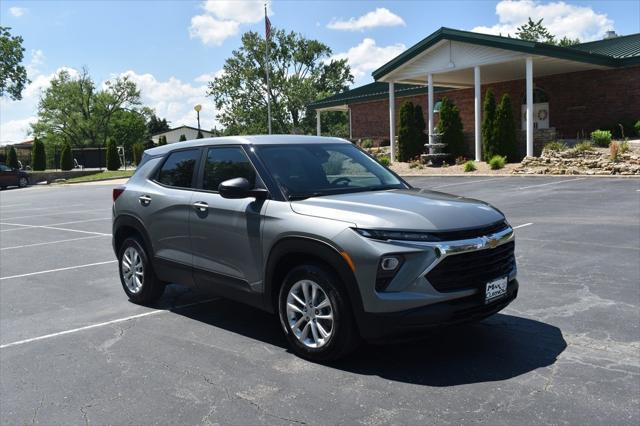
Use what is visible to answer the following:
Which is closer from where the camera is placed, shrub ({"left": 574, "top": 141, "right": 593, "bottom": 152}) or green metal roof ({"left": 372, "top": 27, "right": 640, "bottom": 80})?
shrub ({"left": 574, "top": 141, "right": 593, "bottom": 152})

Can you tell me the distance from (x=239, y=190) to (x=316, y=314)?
4.00 ft

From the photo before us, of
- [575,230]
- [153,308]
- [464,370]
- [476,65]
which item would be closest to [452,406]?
[464,370]

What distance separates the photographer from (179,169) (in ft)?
20.4

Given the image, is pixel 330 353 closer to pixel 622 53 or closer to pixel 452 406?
pixel 452 406

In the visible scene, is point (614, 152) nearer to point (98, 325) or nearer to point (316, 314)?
point (316, 314)

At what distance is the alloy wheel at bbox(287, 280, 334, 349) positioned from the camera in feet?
15.0

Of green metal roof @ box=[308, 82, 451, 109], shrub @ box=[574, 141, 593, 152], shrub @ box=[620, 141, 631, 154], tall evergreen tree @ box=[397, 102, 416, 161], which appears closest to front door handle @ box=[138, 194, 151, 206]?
shrub @ box=[620, 141, 631, 154]

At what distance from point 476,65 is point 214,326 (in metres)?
23.5

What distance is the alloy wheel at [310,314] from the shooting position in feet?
15.0

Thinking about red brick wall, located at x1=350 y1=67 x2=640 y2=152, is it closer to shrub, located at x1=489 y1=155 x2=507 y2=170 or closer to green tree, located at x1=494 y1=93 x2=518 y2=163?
green tree, located at x1=494 y1=93 x2=518 y2=163

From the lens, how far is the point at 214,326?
229 inches

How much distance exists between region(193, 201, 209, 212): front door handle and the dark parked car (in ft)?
134

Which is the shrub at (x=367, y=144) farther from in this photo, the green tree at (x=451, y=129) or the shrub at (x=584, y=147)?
the shrub at (x=584, y=147)

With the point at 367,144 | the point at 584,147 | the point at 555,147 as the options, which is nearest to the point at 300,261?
the point at 584,147
